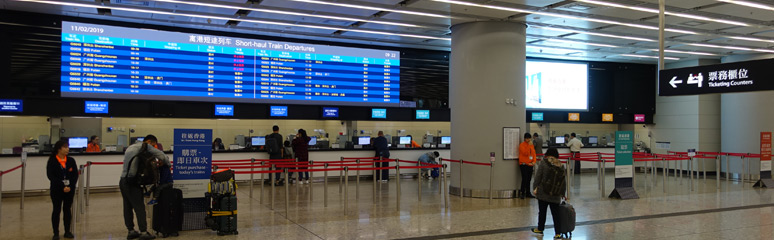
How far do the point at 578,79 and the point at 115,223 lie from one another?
14209 millimetres

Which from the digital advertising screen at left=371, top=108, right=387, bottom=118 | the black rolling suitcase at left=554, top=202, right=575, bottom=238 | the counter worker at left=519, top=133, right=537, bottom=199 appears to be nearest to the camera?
the black rolling suitcase at left=554, top=202, right=575, bottom=238

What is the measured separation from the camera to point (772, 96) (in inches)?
635

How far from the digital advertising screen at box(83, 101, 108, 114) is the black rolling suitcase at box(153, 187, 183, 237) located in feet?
19.0

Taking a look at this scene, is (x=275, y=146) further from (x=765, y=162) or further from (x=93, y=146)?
(x=765, y=162)

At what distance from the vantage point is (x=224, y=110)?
1313 centimetres

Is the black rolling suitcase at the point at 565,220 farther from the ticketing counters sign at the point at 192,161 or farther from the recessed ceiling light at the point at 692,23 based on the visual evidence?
the recessed ceiling light at the point at 692,23

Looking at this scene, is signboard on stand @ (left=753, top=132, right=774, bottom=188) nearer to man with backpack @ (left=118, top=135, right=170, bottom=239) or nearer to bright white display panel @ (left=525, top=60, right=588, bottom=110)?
bright white display panel @ (left=525, top=60, right=588, bottom=110)

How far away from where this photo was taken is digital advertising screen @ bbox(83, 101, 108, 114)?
1179 centimetres

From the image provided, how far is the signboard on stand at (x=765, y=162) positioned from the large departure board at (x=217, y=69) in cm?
942

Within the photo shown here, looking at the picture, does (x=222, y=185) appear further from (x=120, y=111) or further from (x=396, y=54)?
(x=396, y=54)

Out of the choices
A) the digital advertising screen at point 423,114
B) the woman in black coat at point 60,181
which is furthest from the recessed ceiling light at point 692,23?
the woman in black coat at point 60,181

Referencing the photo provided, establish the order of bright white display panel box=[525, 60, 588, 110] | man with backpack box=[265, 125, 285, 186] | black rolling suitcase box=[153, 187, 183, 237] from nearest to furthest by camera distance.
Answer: black rolling suitcase box=[153, 187, 183, 237] → man with backpack box=[265, 125, 285, 186] → bright white display panel box=[525, 60, 588, 110]

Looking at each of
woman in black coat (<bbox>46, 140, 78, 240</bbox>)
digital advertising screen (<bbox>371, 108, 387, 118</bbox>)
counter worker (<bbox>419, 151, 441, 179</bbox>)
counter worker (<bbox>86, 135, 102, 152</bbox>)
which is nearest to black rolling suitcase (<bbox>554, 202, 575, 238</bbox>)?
woman in black coat (<bbox>46, 140, 78, 240</bbox>)

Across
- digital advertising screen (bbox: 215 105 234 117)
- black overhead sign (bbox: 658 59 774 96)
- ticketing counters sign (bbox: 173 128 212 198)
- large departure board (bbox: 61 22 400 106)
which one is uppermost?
large departure board (bbox: 61 22 400 106)
